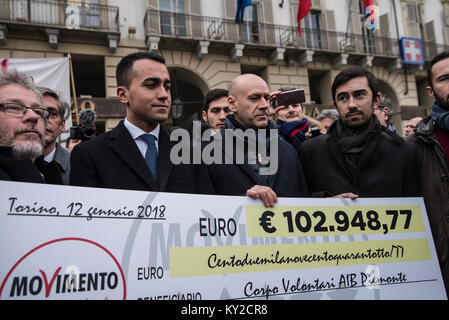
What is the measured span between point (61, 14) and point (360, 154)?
443 inches

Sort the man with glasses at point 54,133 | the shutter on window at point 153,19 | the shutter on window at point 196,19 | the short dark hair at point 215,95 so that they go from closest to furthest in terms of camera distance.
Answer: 1. the man with glasses at point 54,133
2. the short dark hair at point 215,95
3. the shutter on window at point 153,19
4. the shutter on window at point 196,19

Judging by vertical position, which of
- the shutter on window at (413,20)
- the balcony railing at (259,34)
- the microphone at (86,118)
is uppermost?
the shutter on window at (413,20)

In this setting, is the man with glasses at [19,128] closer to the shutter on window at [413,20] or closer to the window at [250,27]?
the window at [250,27]

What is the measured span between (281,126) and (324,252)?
1429 millimetres

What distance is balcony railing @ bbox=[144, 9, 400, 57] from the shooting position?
1170cm

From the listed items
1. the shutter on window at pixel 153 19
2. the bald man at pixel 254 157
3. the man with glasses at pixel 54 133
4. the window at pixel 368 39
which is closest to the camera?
the bald man at pixel 254 157

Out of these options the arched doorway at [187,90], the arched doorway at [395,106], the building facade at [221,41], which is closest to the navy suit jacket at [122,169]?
the building facade at [221,41]

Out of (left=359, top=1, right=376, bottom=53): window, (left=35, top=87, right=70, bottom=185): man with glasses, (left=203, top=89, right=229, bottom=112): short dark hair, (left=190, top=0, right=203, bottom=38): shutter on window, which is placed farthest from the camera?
(left=359, top=1, right=376, bottom=53): window

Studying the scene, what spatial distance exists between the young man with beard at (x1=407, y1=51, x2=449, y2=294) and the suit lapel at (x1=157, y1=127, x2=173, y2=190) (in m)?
1.69

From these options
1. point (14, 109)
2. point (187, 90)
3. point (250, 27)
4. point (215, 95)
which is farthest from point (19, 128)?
point (187, 90)

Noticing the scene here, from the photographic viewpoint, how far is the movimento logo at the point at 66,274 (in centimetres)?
123

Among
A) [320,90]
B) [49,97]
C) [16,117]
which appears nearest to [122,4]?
[320,90]

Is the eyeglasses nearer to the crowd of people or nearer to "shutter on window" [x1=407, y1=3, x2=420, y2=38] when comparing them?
the crowd of people

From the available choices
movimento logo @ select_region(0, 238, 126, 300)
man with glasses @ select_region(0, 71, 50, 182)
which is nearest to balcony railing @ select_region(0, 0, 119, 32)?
man with glasses @ select_region(0, 71, 50, 182)
